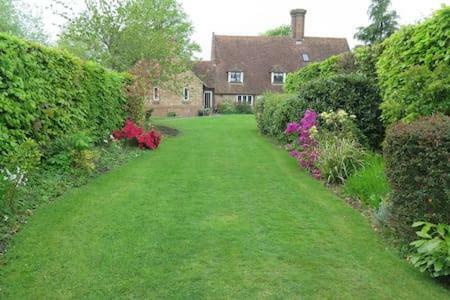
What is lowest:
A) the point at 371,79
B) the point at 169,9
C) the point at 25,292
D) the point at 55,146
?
the point at 25,292

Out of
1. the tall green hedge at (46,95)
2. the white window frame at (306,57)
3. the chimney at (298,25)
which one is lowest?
the tall green hedge at (46,95)

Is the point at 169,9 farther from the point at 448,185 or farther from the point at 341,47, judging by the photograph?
the point at 341,47

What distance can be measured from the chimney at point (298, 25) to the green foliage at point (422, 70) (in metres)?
35.2

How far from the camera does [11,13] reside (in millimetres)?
25797

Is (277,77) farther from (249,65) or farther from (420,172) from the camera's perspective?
(420,172)

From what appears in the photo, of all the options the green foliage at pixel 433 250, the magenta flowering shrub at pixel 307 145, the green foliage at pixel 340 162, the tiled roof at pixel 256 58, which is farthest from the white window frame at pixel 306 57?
the green foliage at pixel 433 250

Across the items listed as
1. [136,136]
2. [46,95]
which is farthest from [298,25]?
[46,95]

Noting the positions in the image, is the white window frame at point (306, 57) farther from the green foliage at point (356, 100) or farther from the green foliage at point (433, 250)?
the green foliage at point (433, 250)

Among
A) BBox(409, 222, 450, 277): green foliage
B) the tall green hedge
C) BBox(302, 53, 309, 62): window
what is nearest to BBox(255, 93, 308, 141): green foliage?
the tall green hedge

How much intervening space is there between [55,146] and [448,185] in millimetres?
6276

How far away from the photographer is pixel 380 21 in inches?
1150

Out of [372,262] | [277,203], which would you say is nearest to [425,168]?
[372,262]

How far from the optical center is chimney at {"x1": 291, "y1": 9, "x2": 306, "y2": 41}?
4122 cm

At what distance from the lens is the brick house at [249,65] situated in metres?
38.3
